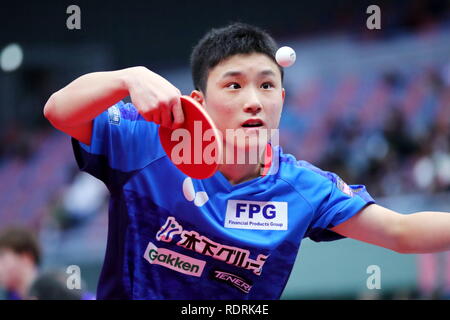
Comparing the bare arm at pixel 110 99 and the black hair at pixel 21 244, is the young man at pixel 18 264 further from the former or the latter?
the bare arm at pixel 110 99

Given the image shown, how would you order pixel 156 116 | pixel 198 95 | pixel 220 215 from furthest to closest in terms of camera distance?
pixel 198 95, pixel 220 215, pixel 156 116

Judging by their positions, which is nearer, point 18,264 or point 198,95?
point 198,95

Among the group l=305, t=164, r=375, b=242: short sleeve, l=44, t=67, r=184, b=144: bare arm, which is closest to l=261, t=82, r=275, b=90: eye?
l=305, t=164, r=375, b=242: short sleeve

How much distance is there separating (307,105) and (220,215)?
29.6 ft

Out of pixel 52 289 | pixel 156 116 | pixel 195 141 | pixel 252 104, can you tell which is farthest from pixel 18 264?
pixel 156 116

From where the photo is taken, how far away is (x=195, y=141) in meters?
2.32

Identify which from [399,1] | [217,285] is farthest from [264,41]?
[399,1]

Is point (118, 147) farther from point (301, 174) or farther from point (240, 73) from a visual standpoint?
point (301, 174)

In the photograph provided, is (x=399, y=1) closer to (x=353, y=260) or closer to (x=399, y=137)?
(x=399, y=137)

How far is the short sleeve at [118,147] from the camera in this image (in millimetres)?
2629

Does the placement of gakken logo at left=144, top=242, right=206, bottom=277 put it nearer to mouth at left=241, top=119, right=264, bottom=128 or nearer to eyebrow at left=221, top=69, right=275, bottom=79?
mouth at left=241, top=119, right=264, bottom=128

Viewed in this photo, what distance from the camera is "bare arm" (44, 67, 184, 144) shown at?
7.06 ft

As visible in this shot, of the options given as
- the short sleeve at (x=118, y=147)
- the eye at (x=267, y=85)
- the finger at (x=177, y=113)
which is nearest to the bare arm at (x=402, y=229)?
the eye at (x=267, y=85)

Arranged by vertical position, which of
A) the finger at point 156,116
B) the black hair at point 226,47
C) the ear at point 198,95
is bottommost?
the finger at point 156,116
